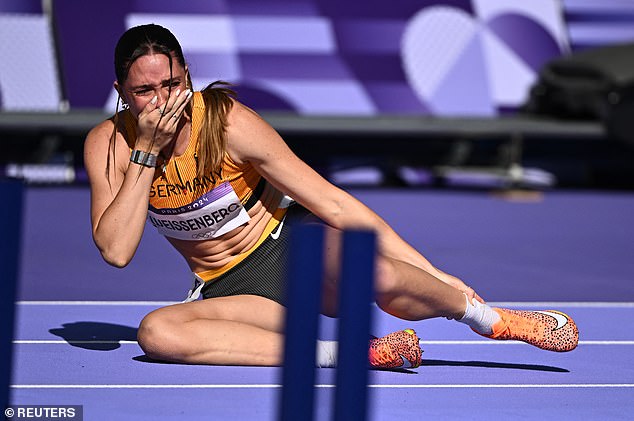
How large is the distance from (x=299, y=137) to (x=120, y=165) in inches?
336

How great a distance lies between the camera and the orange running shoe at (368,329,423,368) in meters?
5.13

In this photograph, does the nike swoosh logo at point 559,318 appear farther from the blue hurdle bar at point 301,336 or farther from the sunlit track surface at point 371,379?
the blue hurdle bar at point 301,336

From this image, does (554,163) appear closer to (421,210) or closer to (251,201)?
(421,210)

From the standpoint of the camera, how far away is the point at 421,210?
39.1 feet

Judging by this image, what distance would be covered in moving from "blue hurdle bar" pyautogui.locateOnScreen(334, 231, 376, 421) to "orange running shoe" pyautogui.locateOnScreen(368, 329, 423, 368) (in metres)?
2.26

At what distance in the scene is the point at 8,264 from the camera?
3.02 metres

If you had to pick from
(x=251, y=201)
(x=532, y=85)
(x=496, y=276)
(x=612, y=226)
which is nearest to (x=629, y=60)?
(x=532, y=85)

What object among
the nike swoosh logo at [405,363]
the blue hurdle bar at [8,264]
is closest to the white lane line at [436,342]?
the nike swoosh logo at [405,363]

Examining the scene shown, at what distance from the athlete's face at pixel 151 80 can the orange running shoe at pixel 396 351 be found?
1287mm

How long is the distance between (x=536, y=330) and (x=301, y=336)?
2.44 meters

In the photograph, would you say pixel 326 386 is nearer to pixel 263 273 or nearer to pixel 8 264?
pixel 263 273

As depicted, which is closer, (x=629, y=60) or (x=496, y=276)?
(x=496, y=276)

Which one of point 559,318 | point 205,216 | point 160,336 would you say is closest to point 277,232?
point 205,216

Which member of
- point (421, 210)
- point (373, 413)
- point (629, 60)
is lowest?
point (373, 413)
